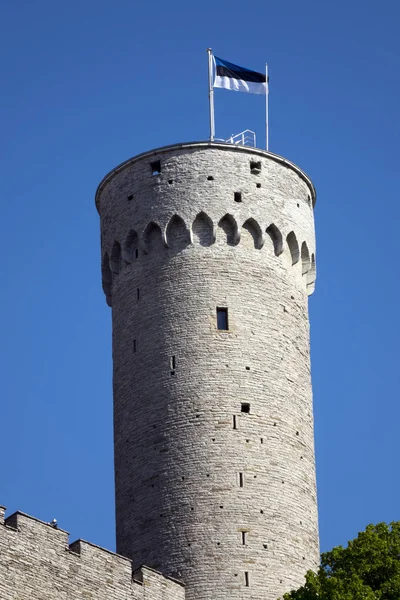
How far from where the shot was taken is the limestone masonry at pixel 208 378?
59125mm

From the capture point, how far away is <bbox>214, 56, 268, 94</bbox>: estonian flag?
67.9 m

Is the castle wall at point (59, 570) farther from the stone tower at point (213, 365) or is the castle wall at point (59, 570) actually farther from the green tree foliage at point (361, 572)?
the green tree foliage at point (361, 572)

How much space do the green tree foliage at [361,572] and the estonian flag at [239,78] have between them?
1848cm

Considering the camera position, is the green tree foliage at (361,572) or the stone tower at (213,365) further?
the stone tower at (213,365)

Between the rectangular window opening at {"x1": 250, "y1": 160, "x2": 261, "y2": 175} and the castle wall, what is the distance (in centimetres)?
1364

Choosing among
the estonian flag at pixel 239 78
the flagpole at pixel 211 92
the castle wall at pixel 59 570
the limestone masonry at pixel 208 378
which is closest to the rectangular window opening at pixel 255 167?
the limestone masonry at pixel 208 378

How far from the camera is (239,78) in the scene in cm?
6831

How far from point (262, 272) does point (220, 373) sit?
390 cm

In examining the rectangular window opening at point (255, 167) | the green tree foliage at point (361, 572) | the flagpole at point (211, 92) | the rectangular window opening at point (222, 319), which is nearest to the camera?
the green tree foliage at point (361, 572)

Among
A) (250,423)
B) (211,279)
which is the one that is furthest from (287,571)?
(211,279)

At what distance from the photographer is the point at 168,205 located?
2522 inches

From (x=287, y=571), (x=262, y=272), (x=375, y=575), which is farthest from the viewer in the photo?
(x=262, y=272)

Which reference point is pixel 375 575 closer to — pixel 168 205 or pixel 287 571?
pixel 287 571

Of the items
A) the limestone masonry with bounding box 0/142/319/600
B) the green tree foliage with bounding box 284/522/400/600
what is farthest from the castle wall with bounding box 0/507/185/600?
the green tree foliage with bounding box 284/522/400/600
